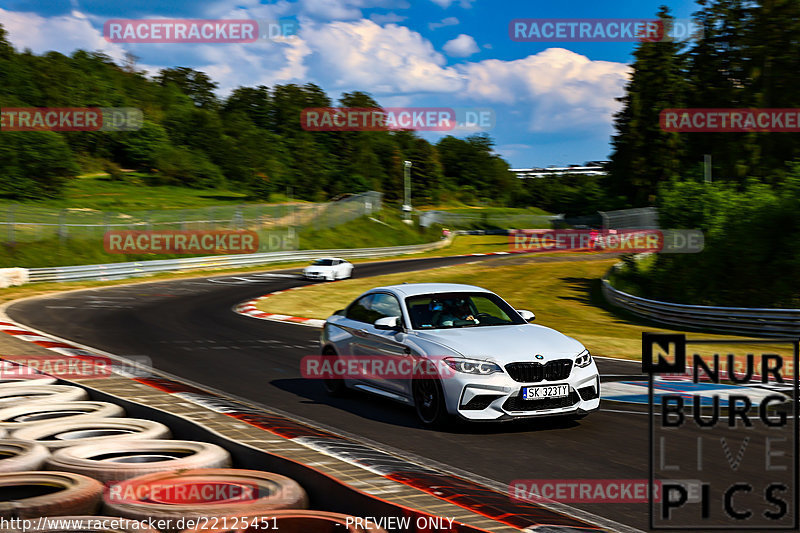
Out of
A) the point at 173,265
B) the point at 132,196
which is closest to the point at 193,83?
the point at 132,196

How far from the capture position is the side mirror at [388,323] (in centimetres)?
955

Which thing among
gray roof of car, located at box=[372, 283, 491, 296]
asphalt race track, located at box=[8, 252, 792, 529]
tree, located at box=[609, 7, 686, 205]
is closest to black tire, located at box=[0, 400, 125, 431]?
asphalt race track, located at box=[8, 252, 792, 529]

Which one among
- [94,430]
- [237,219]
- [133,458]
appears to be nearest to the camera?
[133,458]

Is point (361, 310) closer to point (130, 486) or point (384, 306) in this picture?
point (384, 306)

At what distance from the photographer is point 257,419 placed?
7.84 meters

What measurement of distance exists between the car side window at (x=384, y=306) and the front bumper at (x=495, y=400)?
1722 mm

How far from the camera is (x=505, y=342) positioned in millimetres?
8836

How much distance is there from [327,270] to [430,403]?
102 feet

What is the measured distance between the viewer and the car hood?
855 cm

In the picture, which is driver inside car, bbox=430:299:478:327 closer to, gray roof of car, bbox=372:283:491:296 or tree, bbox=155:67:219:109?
gray roof of car, bbox=372:283:491:296

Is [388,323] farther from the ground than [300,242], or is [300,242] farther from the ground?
[300,242]

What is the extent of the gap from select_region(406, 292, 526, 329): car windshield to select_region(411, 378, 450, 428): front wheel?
2.70 feet

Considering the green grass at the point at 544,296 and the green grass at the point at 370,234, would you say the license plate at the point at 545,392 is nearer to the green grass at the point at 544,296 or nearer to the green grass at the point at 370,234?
the green grass at the point at 544,296

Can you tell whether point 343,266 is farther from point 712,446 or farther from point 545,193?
point 545,193
